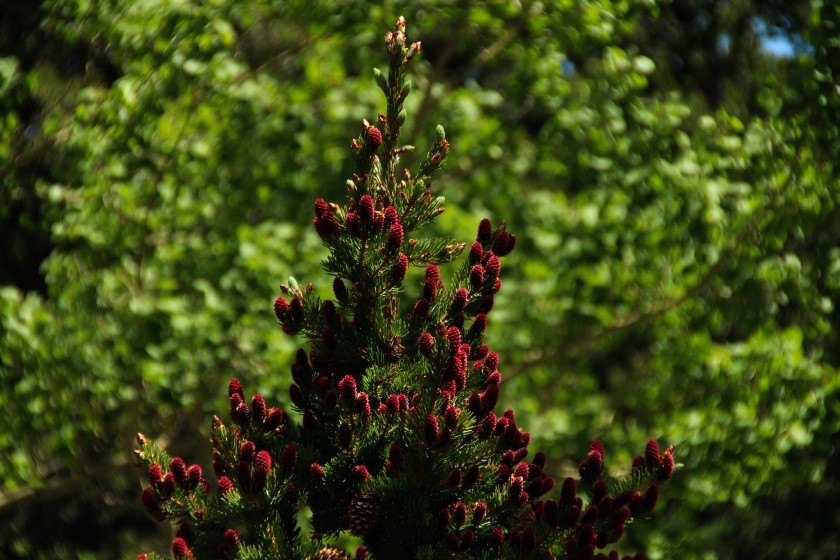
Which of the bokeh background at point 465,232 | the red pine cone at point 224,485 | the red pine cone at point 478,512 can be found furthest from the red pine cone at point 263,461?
the bokeh background at point 465,232

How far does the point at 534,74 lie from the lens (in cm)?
642

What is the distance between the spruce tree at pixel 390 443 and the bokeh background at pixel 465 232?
2.77 metres

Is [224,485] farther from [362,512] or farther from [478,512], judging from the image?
[478,512]

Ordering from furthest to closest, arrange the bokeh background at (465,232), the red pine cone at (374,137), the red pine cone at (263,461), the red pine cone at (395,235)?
the bokeh background at (465,232) → the red pine cone at (374,137) → the red pine cone at (395,235) → the red pine cone at (263,461)

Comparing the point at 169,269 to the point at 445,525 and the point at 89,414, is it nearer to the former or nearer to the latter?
the point at 89,414

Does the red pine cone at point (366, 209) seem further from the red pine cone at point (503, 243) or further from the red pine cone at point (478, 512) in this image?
the red pine cone at point (478, 512)

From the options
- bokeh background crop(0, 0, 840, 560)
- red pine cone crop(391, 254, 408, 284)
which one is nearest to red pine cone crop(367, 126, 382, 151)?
red pine cone crop(391, 254, 408, 284)

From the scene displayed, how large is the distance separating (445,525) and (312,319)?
0.69 meters

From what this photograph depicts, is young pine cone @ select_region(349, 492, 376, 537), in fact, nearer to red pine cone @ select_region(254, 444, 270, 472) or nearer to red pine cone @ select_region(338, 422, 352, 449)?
red pine cone @ select_region(338, 422, 352, 449)

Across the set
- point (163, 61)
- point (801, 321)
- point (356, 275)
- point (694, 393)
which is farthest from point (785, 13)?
point (356, 275)

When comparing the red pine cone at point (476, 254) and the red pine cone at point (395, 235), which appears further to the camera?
the red pine cone at point (476, 254)

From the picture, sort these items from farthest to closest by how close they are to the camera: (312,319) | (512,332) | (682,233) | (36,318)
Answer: (512,332)
(682,233)
(36,318)
(312,319)

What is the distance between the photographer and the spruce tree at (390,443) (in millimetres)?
2756

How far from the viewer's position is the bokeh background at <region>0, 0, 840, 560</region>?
558 centimetres
